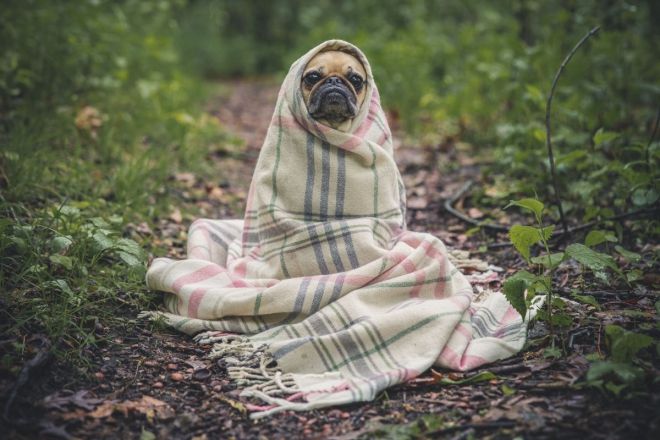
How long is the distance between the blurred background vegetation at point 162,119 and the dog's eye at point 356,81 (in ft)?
4.33

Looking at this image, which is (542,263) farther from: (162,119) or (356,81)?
(162,119)

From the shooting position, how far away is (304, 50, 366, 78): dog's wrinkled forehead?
2.76 m

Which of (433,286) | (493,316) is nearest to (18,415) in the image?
(433,286)

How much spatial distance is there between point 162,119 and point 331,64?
9.82ft

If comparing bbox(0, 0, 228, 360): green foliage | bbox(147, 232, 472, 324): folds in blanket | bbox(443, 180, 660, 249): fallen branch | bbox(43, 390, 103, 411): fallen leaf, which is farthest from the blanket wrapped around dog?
bbox(443, 180, 660, 249): fallen branch

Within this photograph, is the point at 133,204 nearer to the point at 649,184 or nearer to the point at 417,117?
the point at 649,184

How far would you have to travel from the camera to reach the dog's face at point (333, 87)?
8.77ft

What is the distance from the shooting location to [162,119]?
5.35m

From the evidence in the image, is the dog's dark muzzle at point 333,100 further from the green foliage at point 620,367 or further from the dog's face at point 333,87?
the green foliage at point 620,367

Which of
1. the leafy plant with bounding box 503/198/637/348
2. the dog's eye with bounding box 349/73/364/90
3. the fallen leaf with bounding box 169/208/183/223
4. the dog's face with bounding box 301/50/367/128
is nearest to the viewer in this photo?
the leafy plant with bounding box 503/198/637/348

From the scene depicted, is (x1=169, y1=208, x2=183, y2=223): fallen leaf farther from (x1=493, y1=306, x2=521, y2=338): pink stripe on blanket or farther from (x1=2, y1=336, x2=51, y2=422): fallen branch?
(x1=493, y1=306, x2=521, y2=338): pink stripe on blanket

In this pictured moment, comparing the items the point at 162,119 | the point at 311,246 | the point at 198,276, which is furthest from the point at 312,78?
the point at 162,119

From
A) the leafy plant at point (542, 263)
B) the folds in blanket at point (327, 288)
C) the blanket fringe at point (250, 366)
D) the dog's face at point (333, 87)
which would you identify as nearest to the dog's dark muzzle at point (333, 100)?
the dog's face at point (333, 87)

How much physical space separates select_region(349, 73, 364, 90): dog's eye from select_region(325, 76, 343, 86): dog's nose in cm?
9
